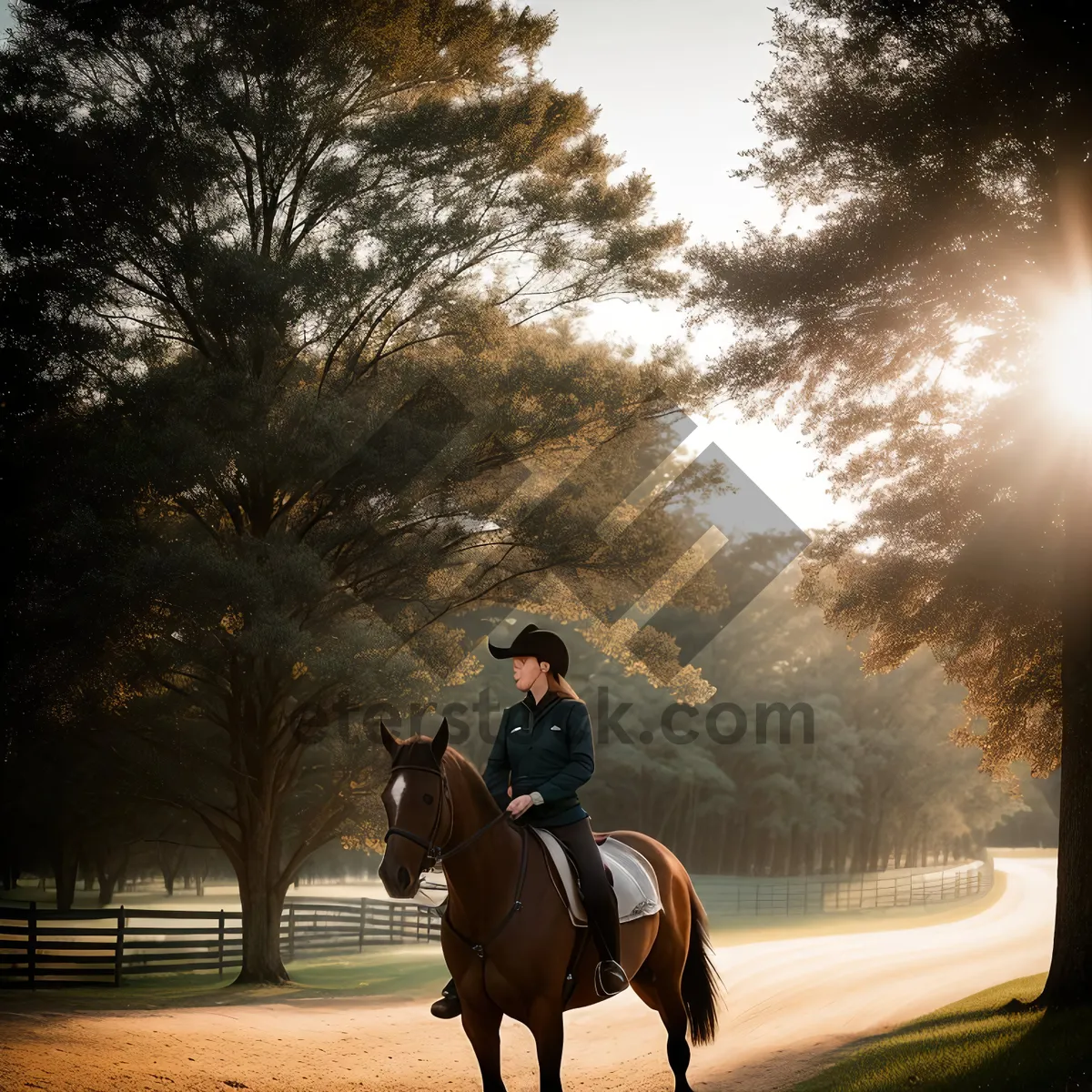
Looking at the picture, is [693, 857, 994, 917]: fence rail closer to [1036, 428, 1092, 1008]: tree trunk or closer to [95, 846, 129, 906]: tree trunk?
[95, 846, 129, 906]: tree trunk

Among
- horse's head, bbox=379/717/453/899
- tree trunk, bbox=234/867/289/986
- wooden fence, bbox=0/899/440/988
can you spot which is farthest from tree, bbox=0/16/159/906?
horse's head, bbox=379/717/453/899

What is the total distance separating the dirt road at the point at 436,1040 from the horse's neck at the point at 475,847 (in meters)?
4.91

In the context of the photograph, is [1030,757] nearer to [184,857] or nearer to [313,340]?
[313,340]

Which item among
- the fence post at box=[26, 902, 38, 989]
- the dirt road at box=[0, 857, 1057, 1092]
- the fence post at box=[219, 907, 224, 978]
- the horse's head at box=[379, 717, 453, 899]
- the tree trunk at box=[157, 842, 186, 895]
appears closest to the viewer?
the horse's head at box=[379, 717, 453, 899]

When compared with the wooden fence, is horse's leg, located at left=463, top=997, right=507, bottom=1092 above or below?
above

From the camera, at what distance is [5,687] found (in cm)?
1630

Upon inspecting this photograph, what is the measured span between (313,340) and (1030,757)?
12910 mm

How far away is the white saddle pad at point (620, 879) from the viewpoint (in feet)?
23.3

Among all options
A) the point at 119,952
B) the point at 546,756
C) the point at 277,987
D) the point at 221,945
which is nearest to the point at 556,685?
the point at 546,756

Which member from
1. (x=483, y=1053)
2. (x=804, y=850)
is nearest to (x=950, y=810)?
(x=804, y=850)

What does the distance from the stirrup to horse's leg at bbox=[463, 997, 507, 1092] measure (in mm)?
666

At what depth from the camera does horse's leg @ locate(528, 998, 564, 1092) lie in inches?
265

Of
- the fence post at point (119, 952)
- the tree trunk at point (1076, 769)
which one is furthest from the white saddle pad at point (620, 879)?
the fence post at point (119, 952)

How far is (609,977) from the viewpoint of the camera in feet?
23.6
